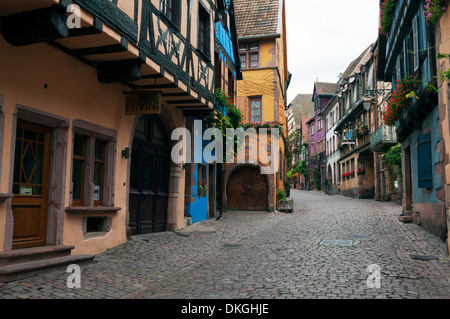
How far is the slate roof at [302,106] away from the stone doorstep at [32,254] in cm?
5329

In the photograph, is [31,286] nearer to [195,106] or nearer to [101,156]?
[101,156]

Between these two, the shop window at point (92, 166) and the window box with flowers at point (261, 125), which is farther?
the window box with flowers at point (261, 125)

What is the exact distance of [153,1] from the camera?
7977mm

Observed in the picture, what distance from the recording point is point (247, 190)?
19781 mm

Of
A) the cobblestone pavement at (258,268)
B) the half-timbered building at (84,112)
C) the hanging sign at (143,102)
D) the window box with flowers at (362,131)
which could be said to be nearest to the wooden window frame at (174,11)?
the half-timbered building at (84,112)

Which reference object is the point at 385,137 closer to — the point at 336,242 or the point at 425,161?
the point at 425,161

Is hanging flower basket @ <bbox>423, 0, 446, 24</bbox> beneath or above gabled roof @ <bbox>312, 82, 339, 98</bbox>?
beneath

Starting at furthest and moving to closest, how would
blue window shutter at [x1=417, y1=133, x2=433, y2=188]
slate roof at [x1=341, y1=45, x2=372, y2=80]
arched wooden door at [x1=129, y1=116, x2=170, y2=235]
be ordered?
slate roof at [x1=341, y1=45, x2=372, y2=80] < blue window shutter at [x1=417, y1=133, x2=433, y2=188] < arched wooden door at [x1=129, y1=116, x2=170, y2=235]

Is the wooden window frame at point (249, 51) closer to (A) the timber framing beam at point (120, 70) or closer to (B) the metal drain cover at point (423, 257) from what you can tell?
(A) the timber framing beam at point (120, 70)

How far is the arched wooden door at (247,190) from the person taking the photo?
64.5 ft

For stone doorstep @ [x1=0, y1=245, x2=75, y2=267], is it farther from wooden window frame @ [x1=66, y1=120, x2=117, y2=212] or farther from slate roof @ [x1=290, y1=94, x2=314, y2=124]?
slate roof @ [x1=290, y1=94, x2=314, y2=124]

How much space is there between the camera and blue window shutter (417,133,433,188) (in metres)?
10.3

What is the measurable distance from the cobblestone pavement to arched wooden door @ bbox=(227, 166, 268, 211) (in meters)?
8.35

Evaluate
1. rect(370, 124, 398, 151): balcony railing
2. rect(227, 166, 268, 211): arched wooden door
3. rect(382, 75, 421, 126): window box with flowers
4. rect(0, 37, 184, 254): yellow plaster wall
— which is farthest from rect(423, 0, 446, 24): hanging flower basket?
rect(370, 124, 398, 151): balcony railing
